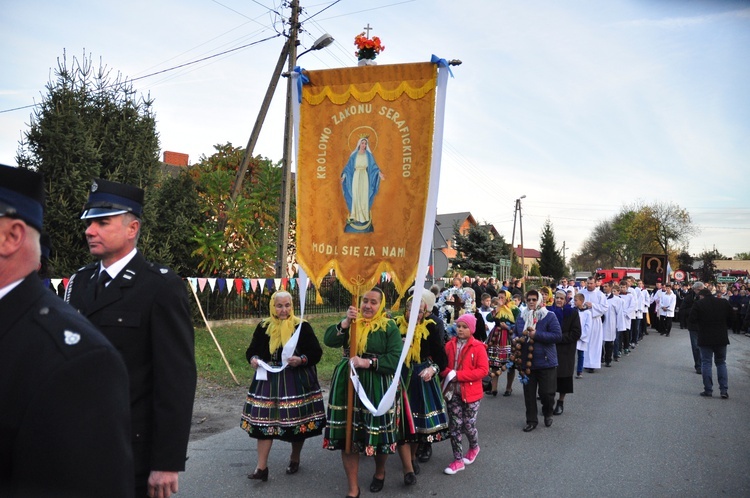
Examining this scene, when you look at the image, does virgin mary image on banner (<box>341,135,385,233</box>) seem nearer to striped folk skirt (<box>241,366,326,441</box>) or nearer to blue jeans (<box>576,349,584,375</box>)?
Result: striped folk skirt (<box>241,366,326,441</box>)

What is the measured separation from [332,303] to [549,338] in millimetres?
15300

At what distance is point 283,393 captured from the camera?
19.4ft

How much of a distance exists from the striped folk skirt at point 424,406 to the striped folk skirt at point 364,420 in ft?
1.49

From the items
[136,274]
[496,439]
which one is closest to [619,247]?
[496,439]

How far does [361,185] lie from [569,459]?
3859 mm

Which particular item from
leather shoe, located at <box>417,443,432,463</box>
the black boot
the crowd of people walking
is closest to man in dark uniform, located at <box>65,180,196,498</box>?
the crowd of people walking

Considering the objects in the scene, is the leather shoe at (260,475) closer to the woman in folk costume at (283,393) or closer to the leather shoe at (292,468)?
the woman in folk costume at (283,393)

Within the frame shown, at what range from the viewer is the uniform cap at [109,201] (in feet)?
9.54

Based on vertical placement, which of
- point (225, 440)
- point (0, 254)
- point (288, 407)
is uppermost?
→ point (0, 254)

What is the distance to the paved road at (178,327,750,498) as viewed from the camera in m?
5.70

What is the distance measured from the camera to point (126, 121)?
13688mm

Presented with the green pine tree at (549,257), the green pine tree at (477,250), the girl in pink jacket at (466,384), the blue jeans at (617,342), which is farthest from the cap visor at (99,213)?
Result: the green pine tree at (549,257)

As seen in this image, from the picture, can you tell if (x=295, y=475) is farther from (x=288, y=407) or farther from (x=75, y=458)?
(x=75, y=458)

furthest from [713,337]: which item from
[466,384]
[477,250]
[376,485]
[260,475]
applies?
[477,250]
